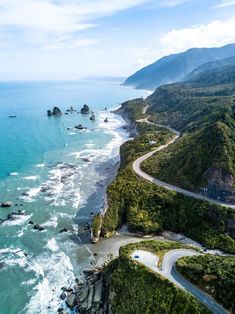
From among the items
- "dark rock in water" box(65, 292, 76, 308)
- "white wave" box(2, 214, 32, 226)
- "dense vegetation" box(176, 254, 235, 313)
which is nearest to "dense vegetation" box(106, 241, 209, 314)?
"dense vegetation" box(176, 254, 235, 313)

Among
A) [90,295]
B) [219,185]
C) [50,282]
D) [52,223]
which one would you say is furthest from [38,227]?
[219,185]

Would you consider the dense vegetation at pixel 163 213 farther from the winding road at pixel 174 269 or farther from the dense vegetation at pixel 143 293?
the dense vegetation at pixel 143 293

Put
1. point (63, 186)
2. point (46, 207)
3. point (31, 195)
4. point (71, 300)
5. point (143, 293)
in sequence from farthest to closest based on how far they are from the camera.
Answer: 1. point (63, 186)
2. point (31, 195)
3. point (46, 207)
4. point (71, 300)
5. point (143, 293)

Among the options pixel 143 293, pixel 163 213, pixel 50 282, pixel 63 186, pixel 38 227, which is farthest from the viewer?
pixel 63 186

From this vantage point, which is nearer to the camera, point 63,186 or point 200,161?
point 200,161

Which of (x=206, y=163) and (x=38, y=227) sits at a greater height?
(x=206, y=163)

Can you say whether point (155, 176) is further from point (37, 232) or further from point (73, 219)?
point (37, 232)

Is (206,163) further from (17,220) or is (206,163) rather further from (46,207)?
(17,220)
